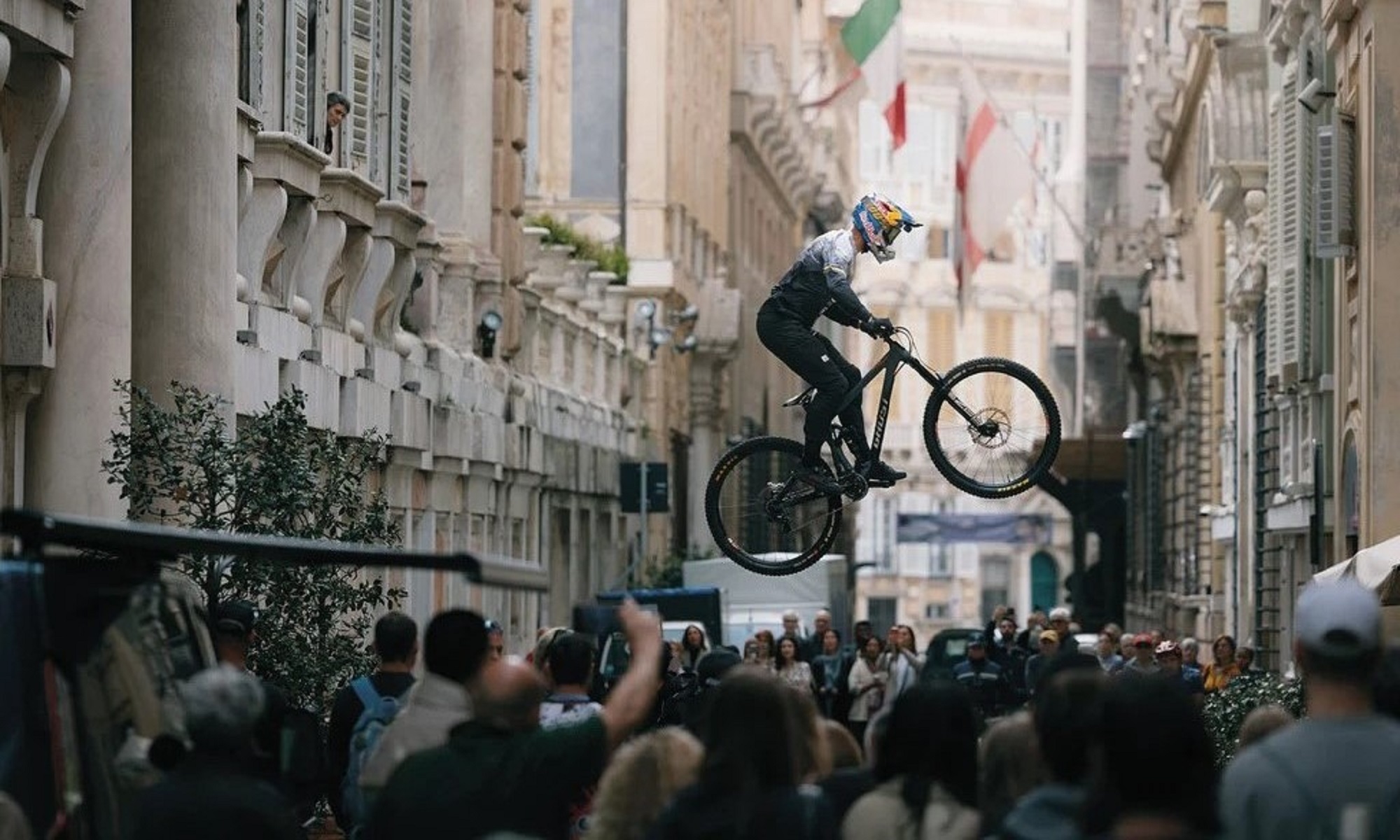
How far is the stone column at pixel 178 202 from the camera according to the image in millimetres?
23141

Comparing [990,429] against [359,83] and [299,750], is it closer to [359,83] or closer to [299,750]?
[299,750]

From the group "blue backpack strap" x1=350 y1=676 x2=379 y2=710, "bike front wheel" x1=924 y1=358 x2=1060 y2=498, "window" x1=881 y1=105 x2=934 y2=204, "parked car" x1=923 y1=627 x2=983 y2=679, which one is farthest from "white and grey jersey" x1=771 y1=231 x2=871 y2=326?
"window" x1=881 y1=105 x2=934 y2=204

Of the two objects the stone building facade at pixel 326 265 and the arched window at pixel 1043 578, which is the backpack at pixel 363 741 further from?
the arched window at pixel 1043 578

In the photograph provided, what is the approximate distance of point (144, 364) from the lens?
23.1 m

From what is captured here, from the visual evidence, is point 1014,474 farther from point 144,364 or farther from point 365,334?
point 365,334

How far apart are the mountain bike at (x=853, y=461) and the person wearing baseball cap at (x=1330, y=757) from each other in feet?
34.1

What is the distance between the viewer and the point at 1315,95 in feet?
108

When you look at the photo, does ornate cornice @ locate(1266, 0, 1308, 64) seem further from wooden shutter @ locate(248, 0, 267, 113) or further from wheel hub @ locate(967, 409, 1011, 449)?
wheel hub @ locate(967, 409, 1011, 449)

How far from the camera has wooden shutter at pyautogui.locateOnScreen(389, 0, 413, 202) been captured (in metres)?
33.5

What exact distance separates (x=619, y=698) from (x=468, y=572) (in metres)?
0.55

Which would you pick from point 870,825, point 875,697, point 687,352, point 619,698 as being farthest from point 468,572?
point 687,352

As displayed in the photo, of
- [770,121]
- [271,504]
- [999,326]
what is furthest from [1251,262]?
[999,326]

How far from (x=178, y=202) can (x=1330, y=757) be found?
1577 cm

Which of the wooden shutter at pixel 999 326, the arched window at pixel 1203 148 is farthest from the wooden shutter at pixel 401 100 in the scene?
the wooden shutter at pixel 999 326
